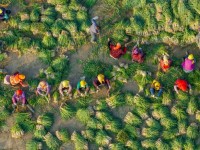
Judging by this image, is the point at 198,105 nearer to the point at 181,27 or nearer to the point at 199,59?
the point at 199,59

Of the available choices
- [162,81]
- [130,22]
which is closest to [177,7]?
[130,22]

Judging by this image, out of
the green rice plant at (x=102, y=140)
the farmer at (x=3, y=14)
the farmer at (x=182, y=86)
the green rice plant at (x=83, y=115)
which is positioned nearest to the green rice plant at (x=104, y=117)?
the green rice plant at (x=83, y=115)

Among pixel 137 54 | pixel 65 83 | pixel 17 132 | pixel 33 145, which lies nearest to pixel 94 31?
pixel 137 54

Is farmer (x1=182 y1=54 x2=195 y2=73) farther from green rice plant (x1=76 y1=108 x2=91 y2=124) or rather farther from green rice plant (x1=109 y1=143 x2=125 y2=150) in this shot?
green rice plant (x1=76 y1=108 x2=91 y2=124)

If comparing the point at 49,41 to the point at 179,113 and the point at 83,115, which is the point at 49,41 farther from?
the point at 179,113

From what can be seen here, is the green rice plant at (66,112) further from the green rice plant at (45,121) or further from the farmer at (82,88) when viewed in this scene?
the farmer at (82,88)

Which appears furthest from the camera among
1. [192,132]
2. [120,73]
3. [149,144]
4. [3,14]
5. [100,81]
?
[3,14]
